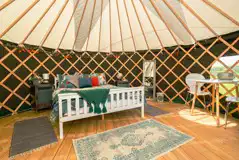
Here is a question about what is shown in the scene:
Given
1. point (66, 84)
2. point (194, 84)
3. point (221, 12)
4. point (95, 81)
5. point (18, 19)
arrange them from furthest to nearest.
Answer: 1. point (95, 81)
2. point (66, 84)
3. point (194, 84)
4. point (18, 19)
5. point (221, 12)

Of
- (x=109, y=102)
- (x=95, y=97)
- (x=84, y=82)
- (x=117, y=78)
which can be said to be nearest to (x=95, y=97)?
(x=95, y=97)

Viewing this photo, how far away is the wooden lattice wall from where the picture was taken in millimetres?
2680

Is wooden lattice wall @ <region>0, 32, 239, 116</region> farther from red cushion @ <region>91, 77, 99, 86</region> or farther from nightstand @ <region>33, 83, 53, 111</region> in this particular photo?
red cushion @ <region>91, 77, 99, 86</region>

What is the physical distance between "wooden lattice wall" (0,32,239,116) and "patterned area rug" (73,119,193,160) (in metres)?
1.94

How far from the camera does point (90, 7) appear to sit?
230 centimetres

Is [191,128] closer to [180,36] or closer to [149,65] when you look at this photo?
[180,36]

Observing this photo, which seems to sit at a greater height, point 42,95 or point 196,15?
point 196,15

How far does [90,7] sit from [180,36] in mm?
2195

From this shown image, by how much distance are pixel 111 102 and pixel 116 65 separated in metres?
2.24

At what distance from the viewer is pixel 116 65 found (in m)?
4.26

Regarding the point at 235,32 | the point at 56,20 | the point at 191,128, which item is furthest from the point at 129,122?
the point at 235,32

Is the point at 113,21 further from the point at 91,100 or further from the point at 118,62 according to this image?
the point at 91,100

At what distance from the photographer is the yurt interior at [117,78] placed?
160cm

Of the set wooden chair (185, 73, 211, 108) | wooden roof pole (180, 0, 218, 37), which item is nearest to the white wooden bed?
wooden chair (185, 73, 211, 108)
